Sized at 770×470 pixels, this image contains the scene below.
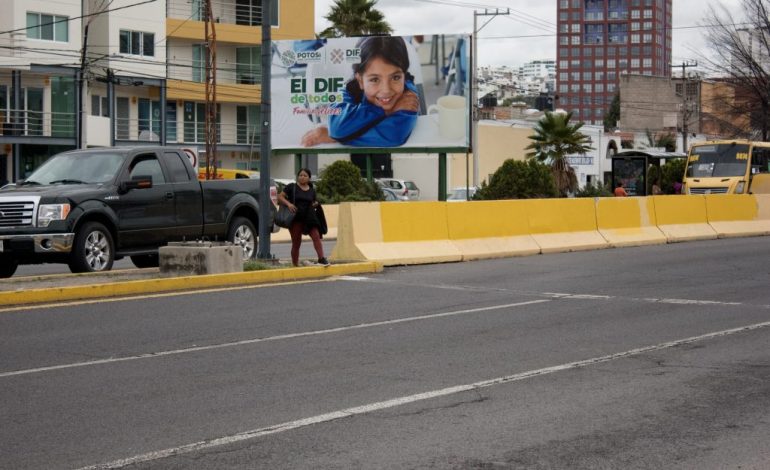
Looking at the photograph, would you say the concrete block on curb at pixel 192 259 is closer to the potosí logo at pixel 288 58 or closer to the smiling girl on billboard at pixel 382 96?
the smiling girl on billboard at pixel 382 96

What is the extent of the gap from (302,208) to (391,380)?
30.7 feet

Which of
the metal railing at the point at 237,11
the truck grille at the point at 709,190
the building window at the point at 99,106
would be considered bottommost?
the truck grille at the point at 709,190

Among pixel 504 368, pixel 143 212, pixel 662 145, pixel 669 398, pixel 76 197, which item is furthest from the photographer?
pixel 662 145

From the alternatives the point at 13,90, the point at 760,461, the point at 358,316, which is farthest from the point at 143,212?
the point at 13,90

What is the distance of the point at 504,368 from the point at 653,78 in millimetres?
103654

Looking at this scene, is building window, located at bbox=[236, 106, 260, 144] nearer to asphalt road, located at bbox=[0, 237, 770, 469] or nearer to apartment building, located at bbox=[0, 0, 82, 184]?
apartment building, located at bbox=[0, 0, 82, 184]

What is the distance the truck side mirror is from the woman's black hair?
33.0m

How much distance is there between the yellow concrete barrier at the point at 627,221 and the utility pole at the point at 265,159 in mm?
8952

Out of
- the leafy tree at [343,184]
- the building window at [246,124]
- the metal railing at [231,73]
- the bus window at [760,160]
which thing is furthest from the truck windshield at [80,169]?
the building window at [246,124]

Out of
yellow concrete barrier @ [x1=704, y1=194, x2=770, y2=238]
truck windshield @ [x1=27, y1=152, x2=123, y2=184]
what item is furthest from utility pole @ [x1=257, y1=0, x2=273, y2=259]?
yellow concrete barrier @ [x1=704, y1=194, x2=770, y2=238]

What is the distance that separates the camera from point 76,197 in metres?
15.8

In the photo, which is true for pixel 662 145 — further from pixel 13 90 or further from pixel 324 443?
pixel 324 443

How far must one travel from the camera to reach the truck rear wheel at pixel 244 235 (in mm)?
18564

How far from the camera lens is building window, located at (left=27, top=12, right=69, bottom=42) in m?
48.2
